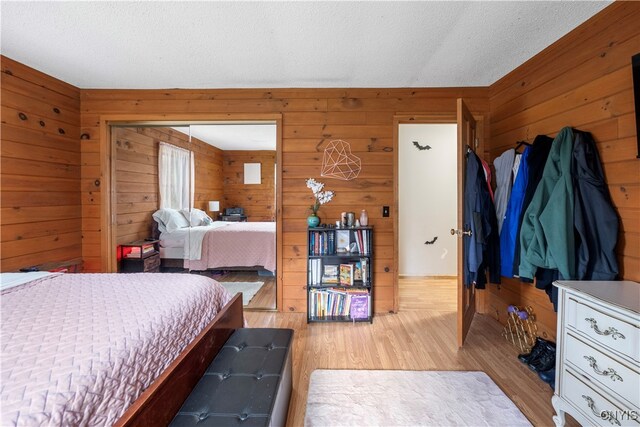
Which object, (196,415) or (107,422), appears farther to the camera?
(196,415)

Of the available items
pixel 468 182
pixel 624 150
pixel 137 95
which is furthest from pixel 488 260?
pixel 137 95

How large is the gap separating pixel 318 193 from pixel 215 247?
1.73 meters

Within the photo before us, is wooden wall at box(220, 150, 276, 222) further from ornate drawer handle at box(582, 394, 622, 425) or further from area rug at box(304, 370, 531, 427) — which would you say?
ornate drawer handle at box(582, 394, 622, 425)

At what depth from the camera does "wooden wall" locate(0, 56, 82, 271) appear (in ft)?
7.58

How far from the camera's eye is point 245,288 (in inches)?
141

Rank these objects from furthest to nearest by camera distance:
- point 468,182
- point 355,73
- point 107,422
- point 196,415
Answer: point 355,73 < point 468,182 < point 196,415 < point 107,422

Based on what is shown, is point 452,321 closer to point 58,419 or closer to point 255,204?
point 58,419

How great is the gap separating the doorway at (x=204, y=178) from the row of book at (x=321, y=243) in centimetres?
41

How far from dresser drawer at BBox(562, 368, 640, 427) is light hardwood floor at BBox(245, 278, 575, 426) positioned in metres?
0.27

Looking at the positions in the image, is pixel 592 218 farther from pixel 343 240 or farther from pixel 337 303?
pixel 337 303

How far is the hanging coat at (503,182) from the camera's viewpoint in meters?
2.34

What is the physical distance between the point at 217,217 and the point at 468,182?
390 centimetres

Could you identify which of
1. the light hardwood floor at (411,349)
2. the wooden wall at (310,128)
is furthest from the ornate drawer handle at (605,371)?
the wooden wall at (310,128)

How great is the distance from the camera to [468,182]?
2299 millimetres
